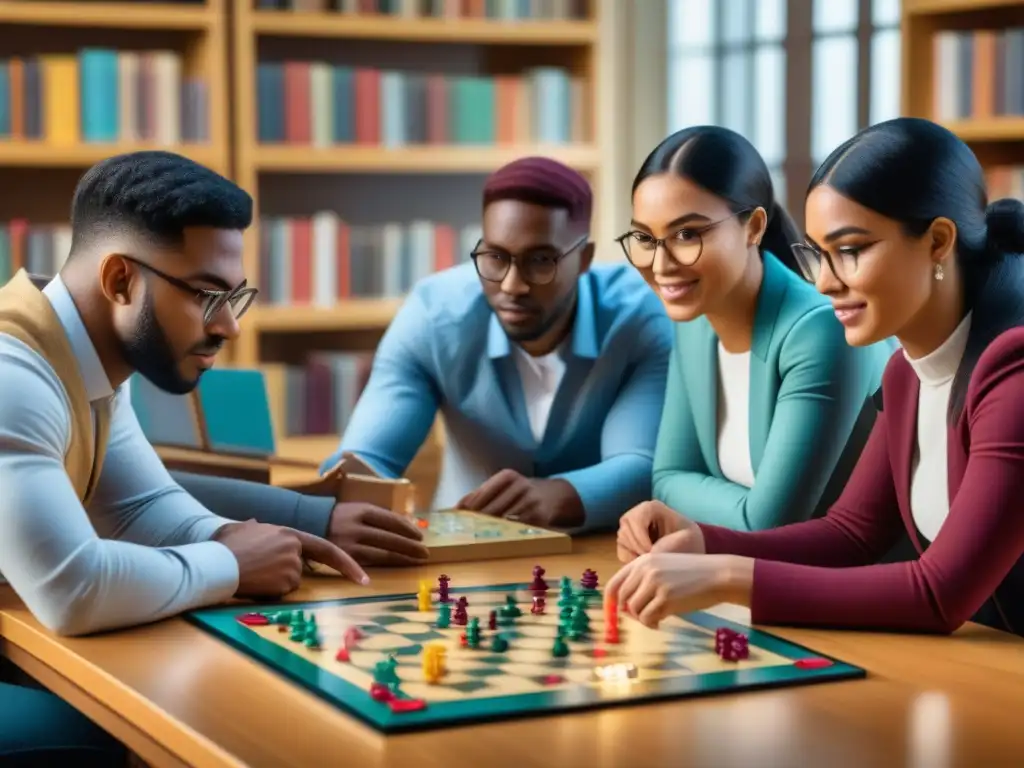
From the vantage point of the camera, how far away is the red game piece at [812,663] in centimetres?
164

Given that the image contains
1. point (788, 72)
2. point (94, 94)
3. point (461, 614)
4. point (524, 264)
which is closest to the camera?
point (461, 614)

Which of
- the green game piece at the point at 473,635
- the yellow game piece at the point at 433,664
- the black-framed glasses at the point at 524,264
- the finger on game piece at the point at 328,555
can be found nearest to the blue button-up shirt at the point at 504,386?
the black-framed glasses at the point at 524,264

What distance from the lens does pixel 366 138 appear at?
5.06 m

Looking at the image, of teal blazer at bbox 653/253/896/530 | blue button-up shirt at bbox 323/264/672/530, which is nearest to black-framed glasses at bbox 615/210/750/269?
teal blazer at bbox 653/253/896/530

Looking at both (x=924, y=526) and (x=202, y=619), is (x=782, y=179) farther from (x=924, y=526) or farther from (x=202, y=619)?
(x=202, y=619)

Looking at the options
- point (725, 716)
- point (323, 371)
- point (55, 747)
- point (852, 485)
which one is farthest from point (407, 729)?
point (323, 371)

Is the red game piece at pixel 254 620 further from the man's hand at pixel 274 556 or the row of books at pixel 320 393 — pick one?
the row of books at pixel 320 393

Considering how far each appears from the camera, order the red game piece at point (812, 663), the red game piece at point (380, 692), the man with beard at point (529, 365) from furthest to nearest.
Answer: the man with beard at point (529, 365)
the red game piece at point (812, 663)
the red game piece at point (380, 692)

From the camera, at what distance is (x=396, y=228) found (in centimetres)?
517

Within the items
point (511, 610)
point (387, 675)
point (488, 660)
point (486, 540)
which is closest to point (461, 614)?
point (511, 610)

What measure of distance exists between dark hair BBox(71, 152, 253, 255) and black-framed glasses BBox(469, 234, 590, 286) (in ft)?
2.31

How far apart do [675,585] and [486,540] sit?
0.61 meters

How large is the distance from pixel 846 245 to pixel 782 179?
10.8 feet

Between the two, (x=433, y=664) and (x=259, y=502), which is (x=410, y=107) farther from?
(x=433, y=664)
